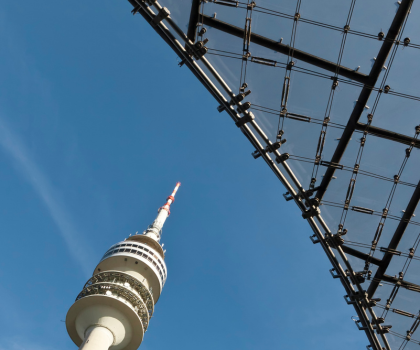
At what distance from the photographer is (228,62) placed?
1628cm

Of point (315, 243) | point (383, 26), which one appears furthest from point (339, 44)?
point (315, 243)

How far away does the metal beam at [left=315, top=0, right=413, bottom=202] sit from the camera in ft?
47.7

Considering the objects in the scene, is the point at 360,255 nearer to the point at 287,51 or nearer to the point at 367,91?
the point at 367,91

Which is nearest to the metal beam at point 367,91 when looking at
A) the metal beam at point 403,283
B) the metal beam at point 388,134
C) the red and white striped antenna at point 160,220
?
the metal beam at point 388,134

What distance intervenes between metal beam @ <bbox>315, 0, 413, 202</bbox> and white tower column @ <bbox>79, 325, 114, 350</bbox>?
92.9ft

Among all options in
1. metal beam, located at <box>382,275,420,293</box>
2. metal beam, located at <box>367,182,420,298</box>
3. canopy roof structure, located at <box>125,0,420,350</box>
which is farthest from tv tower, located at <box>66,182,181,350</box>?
metal beam, located at <box>382,275,420,293</box>

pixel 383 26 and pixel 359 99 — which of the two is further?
pixel 359 99

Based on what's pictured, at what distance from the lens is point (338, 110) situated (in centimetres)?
1712

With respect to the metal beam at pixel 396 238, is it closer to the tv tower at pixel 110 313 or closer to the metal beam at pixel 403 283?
the metal beam at pixel 403 283

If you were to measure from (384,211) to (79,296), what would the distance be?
33985 mm

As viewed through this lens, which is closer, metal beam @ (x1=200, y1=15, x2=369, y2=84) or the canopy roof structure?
the canopy roof structure

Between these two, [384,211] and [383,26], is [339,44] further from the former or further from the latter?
[384,211]

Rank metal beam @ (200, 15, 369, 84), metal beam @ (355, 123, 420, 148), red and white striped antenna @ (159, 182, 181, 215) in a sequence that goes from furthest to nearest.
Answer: red and white striped antenna @ (159, 182, 181, 215), metal beam @ (355, 123, 420, 148), metal beam @ (200, 15, 369, 84)

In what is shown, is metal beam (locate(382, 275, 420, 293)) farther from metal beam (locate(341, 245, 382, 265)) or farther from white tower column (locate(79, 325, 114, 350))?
white tower column (locate(79, 325, 114, 350))
